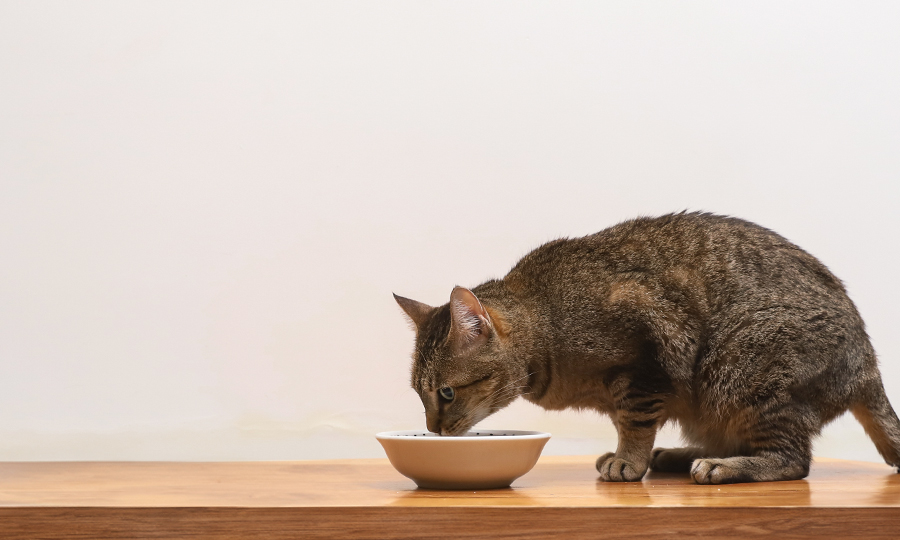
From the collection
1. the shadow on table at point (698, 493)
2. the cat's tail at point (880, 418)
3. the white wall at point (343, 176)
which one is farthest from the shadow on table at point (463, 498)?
the white wall at point (343, 176)

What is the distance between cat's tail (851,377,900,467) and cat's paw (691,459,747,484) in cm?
38

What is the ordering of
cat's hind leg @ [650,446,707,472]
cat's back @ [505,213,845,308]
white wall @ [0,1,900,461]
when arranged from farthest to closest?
white wall @ [0,1,900,461] → cat's hind leg @ [650,446,707,472] → cat's back @ [505,213,845,308]

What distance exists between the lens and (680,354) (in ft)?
5.65

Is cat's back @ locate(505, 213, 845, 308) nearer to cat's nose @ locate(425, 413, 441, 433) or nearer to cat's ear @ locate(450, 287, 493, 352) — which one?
cat's ear @ locate(450, 287, 493, 352)

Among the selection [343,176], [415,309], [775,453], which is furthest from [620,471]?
[343,176]

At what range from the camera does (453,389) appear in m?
1.69

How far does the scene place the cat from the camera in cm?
169

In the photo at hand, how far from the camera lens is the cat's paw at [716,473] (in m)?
1.62

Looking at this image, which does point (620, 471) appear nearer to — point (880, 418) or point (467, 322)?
point (467, 322)

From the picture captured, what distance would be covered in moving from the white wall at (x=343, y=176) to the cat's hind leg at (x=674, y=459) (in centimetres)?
65

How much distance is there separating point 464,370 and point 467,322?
10 cm

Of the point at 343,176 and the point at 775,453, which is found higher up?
the point at 343,176

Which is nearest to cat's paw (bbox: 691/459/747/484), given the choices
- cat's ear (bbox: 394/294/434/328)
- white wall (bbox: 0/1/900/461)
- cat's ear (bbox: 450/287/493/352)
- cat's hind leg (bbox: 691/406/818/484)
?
cat's hind leg (bbox: 691/406/818/484)

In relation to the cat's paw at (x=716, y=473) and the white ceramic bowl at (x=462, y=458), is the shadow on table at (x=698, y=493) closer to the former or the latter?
the cat's paw at (x=716, y=473)
